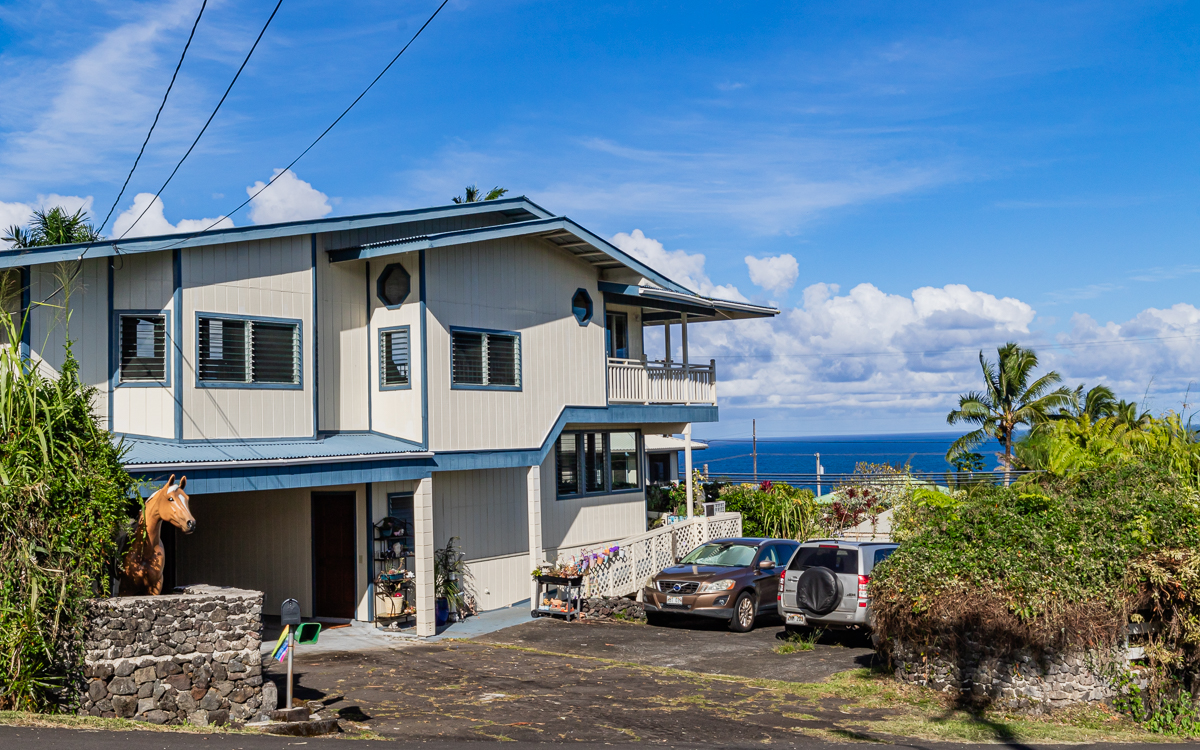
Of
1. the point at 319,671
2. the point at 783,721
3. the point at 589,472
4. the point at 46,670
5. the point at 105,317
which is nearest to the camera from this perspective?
the point at 46,670

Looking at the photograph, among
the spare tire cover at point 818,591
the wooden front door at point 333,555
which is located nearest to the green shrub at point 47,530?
the wooden front door at point 333,555

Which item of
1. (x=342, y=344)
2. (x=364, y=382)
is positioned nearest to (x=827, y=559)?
(x=364, y=382)

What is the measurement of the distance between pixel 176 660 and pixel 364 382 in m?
8.95

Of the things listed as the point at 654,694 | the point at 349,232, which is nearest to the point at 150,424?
the point at 349,232

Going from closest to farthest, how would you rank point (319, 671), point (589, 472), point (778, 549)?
point (319, 671) < point (778, 549) < point (589, 472)

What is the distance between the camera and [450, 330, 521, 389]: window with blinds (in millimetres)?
19391

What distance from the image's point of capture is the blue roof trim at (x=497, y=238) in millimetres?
17922

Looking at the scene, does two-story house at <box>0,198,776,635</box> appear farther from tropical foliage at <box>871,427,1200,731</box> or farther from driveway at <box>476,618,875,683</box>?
tropical foliage at <box>871,427,1200,731</box>

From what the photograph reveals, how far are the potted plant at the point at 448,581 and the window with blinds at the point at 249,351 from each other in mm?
4488

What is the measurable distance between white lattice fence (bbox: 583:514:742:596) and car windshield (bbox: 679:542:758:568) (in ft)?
6.30

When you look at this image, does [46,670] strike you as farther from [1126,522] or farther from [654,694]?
[1126,522]

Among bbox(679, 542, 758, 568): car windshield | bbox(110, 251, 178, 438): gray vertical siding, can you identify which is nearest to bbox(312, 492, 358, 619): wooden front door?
bbox(110, 251, 178, 438): gray vertical siding

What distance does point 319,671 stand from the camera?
46.4ft

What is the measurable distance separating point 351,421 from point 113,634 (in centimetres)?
867
